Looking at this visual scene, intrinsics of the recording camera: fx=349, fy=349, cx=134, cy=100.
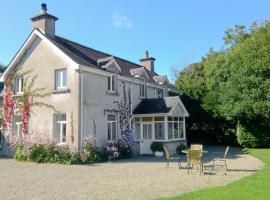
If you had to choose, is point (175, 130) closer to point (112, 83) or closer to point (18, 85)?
point (112, 83)

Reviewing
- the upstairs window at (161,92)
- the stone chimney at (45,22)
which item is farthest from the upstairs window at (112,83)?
the upstairs window at (161,92)

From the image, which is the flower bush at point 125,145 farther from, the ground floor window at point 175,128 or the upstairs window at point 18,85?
the upstairs window at point 18,85

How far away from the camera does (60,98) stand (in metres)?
22.9

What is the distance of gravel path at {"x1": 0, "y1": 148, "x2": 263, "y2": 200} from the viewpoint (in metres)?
10.5

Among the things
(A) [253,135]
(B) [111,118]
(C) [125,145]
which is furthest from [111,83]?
(A) [253,135]

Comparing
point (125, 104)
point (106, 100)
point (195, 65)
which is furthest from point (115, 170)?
point (195, 65)

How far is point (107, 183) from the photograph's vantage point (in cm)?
1268

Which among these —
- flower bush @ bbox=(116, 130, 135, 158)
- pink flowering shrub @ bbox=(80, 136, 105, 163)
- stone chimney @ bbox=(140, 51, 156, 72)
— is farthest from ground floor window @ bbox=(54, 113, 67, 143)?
stone chimney @ bbox=(140, 51, 156, 72)

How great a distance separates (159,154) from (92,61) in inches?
325

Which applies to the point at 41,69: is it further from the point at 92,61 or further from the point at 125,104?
the point at 125,104

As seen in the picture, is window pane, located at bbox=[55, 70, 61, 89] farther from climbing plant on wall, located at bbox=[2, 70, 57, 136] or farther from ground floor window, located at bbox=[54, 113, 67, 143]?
ground floor window, located at bbox=[54, 113, 67, 143]

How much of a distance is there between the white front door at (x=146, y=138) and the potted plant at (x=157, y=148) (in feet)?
1.93

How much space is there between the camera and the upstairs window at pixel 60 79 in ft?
75.9

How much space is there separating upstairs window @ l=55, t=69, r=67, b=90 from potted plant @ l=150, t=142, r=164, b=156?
25.6 ft
